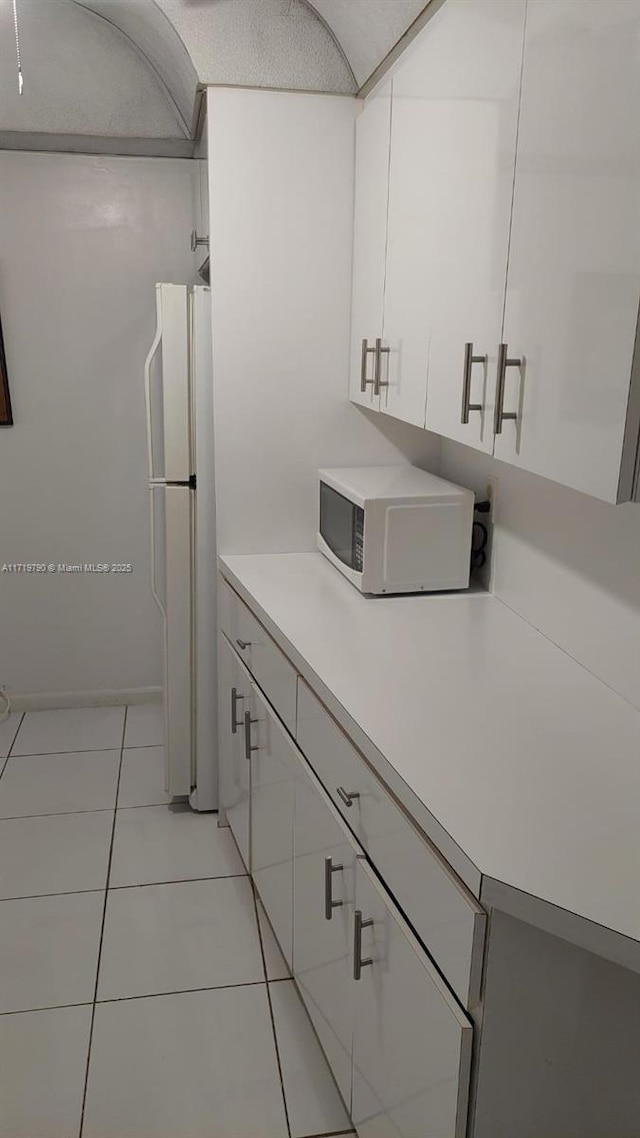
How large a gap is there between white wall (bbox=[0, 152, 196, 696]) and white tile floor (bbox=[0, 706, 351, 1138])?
2.36ft

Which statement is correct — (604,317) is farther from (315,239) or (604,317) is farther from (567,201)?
(315,239)

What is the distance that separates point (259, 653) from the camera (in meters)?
2.33

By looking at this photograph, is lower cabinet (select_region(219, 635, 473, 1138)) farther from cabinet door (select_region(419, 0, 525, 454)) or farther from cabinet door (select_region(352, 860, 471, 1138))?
cabinet door (select_region(419, 0, 525, 454))

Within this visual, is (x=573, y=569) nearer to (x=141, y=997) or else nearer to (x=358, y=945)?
(x=358, y=945)

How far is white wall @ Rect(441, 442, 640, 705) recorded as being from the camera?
5.67ft

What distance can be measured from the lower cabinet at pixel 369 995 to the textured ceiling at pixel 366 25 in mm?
1772

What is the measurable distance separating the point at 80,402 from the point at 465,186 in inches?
86.3

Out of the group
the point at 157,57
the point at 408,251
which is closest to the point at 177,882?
the point at 408,251

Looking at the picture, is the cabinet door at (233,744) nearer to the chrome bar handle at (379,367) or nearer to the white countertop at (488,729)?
the white countertop at (488,729)

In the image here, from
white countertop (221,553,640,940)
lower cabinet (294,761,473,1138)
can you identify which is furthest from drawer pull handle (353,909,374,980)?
white countertop (221,553,640,940)

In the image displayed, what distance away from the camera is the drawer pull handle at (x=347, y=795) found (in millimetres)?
1610

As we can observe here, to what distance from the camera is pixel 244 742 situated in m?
2.56

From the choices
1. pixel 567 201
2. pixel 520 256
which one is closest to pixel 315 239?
pixel 520 256

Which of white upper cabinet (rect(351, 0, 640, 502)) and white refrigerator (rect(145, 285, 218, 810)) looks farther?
white refrigerator (rect(145, 285, 218, 810))
